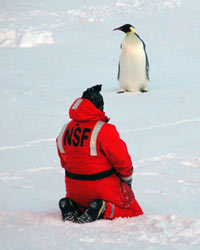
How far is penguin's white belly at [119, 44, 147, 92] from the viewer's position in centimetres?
810

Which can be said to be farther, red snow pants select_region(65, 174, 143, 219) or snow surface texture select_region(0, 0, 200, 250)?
red snow pants select_region(65, 174, 143, 219)

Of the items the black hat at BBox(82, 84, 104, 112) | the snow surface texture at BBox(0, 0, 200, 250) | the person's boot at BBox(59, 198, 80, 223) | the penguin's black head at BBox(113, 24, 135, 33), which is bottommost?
the snow surface texture at BBox(0, 0, 200, 250)

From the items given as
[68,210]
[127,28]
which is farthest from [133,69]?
[68,210]

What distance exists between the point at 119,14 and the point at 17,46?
4.33m

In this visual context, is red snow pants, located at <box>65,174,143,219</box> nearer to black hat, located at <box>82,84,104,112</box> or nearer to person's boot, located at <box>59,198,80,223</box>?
person's boot, located at <box>59,198,80,223</box>

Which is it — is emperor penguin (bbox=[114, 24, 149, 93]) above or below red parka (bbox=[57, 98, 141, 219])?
below

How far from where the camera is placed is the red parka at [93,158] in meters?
2.58

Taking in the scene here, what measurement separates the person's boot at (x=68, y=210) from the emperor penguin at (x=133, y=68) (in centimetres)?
548

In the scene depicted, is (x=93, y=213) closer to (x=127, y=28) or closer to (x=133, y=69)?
(x=133, y=69)

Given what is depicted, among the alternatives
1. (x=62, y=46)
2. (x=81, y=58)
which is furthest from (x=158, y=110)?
(x=62, y=46)

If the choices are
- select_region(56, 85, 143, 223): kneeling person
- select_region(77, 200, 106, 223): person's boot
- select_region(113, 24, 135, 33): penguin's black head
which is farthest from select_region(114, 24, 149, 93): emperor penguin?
select_region(77, 200, 106, 223): person's boot

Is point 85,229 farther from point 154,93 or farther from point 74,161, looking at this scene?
point 154,93

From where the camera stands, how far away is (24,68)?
10.6 m

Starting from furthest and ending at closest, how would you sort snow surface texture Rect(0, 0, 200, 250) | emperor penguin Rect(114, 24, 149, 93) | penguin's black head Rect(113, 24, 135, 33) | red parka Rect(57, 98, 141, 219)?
penguin's black head Rect(113, 24, 135, 33) → emperor penguin Rect(114, 24, 149, 93) → red parka Rect(57, 98, 141, 219) → snow surface texture Rect(0, 0, 200, 250)
